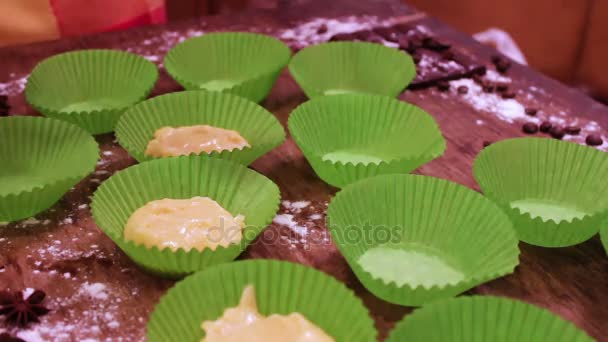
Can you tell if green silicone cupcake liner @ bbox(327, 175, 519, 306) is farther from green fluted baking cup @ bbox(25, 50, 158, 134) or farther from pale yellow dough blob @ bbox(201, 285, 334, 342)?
green fluted baking cup @ bbox(25, 50, 158, 134)

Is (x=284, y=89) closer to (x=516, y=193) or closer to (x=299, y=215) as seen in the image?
(x=299, y=215)

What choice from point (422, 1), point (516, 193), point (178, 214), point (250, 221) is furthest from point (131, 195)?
point (422, 1)

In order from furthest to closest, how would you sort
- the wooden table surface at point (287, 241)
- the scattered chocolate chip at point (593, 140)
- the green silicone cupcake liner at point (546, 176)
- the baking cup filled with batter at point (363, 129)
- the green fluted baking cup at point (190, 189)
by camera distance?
the scattered chocolate chip at point (593, 140) → the baking cup filled with batter at point (363, 129) → the green silicone cupcake liner at point (546, 176) → the green fluted baking cup at point (190, 189) → the wooden table surface at point (287, 241)

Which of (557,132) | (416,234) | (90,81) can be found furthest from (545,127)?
(90,81)

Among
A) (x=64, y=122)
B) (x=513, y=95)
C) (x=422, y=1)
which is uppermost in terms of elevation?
(x=64, y=122)

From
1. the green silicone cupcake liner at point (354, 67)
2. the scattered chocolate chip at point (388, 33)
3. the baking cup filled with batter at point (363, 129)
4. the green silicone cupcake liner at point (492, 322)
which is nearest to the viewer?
the green silicone cupcake liner at point (492, 322)

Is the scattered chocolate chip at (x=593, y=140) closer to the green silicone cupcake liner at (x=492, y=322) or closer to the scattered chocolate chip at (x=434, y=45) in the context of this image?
the scattered chocolate chip at (x=434, y=45)

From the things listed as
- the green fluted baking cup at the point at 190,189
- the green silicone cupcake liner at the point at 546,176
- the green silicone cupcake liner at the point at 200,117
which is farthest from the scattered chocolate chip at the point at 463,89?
the green fluted baking cup at the point at 190,189
